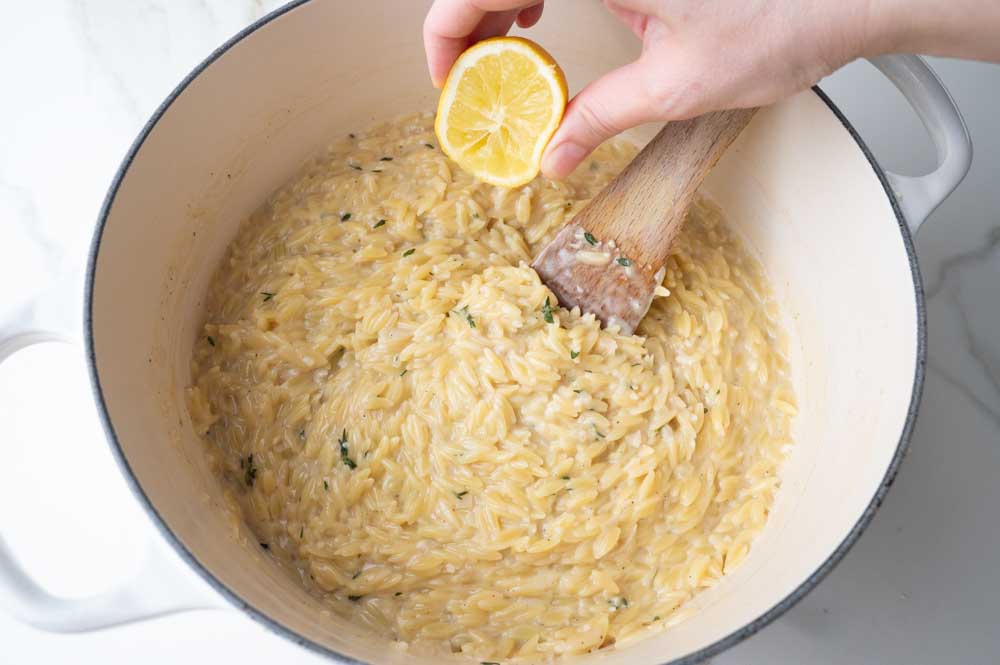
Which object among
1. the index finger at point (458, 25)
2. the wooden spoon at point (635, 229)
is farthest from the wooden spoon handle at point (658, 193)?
the index finger at point (458, 25)

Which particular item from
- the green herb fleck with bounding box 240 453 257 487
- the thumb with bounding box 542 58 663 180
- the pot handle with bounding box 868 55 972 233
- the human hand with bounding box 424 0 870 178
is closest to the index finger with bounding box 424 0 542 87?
the human hand with bounding box 424 0 870 178

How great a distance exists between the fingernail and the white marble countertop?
1.21 meters

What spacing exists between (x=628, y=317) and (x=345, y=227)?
36.8 inches

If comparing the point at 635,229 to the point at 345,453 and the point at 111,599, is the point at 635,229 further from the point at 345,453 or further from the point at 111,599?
the point at 111,599

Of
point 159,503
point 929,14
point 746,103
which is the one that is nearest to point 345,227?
point 159,503

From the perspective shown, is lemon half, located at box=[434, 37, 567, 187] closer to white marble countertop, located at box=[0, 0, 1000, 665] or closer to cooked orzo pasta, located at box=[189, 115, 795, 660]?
cooked orzo pasta, located at box=[189, 115, 795, 660]

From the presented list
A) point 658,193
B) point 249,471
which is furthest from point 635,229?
point 249,471

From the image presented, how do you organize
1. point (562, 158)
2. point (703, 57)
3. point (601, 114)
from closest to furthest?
point (703, 57)
point (601, 114)
point (562, 158)

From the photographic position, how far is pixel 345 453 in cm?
251

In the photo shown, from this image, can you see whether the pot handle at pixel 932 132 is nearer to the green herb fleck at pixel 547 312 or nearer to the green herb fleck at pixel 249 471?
the green herb fleck at pixel 547 312

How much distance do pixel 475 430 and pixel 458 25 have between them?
1.09 meters

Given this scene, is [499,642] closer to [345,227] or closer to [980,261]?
[345,227]

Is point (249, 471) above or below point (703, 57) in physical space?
below

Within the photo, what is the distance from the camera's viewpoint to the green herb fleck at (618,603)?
2414 mm
